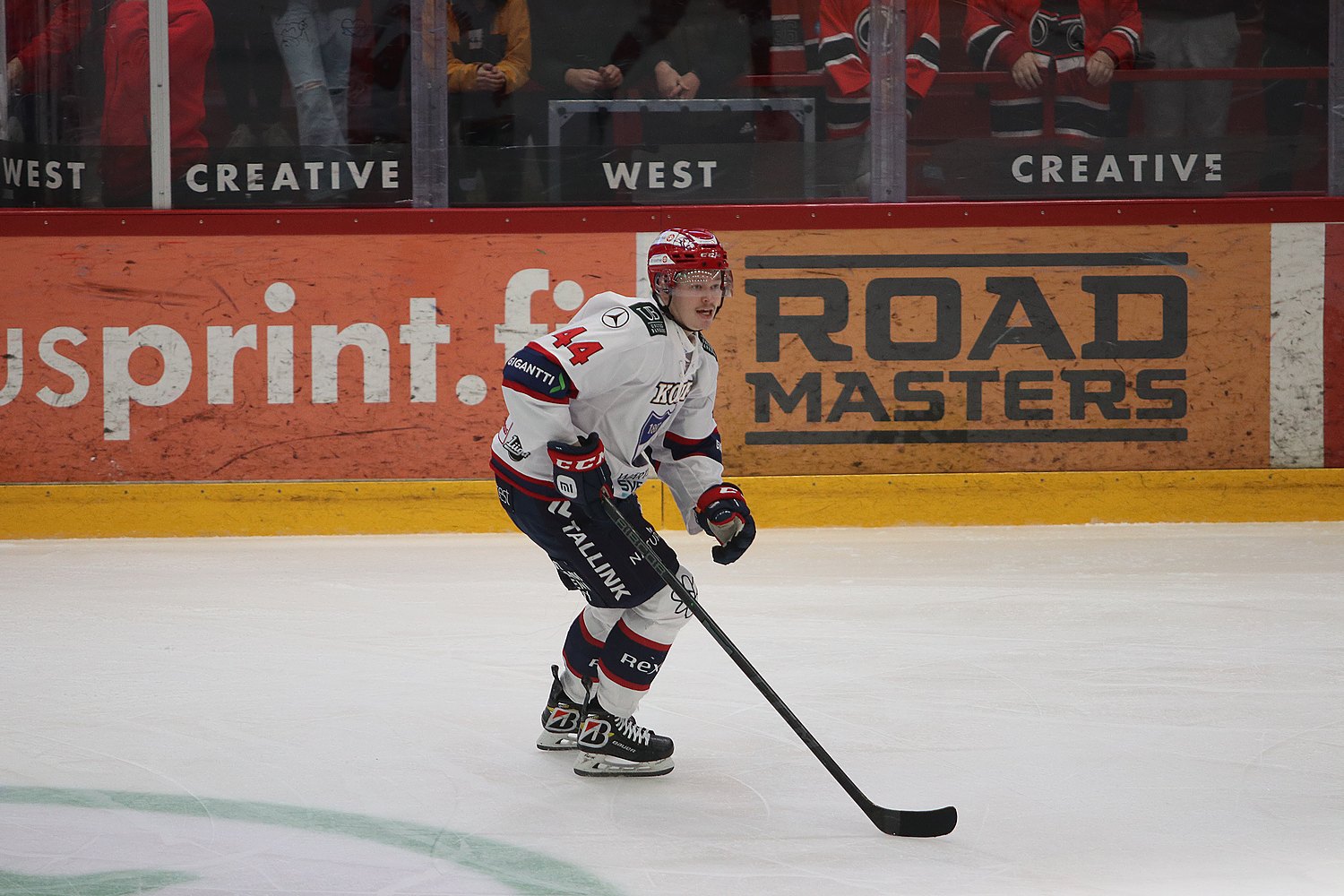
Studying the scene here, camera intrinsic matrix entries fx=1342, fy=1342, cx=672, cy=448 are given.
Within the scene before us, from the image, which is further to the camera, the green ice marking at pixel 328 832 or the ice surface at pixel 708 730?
the ice surface at pixel 708 730

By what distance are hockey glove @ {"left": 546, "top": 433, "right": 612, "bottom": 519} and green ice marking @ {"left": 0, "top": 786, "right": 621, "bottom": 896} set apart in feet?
2.23

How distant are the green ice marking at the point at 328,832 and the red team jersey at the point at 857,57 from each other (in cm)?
448

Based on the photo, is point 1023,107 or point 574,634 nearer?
point 574,634

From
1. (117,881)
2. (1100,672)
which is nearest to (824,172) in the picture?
(1100,672)

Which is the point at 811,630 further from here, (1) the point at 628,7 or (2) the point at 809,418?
(1) the point at 628,7

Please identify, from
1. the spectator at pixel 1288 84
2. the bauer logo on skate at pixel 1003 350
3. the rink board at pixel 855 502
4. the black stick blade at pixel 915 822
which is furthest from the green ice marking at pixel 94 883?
the spectator at pixel 1288 84

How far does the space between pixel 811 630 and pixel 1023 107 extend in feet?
10.8

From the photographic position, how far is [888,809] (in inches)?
89.0

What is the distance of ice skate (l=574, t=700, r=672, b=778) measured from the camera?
2.63m

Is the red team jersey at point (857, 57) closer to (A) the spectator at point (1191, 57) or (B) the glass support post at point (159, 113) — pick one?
(A) the spectator at point (1191, 57)

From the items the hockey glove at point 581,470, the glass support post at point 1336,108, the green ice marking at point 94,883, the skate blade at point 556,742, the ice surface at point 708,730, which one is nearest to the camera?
the green ice marking at point 94,883

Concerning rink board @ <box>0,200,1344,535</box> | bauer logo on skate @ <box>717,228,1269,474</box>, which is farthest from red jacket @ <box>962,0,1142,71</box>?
bauer logo on skate @ <box>717,228,1269,474</box>

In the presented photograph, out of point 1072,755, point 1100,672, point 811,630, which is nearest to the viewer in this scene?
point 1072,755

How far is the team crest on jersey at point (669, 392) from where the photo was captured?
2.72m
